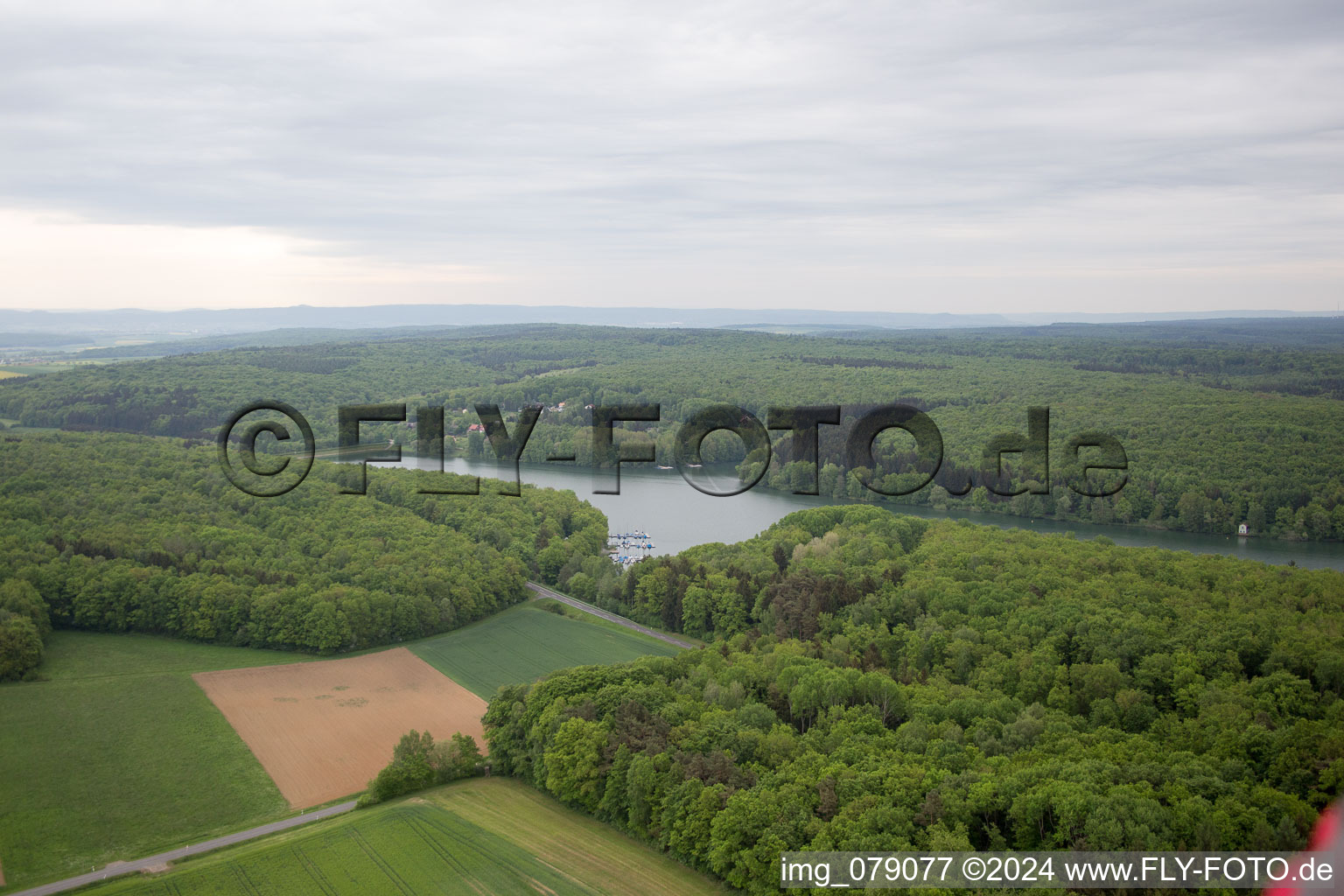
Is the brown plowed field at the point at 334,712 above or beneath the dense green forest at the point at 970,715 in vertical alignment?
beneath

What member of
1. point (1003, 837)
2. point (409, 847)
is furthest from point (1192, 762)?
point (409, 847)

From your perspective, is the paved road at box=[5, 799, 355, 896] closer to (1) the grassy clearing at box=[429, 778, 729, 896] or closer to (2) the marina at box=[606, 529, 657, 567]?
(1) the grassy clearing at box=[429, 778, 729, 896]

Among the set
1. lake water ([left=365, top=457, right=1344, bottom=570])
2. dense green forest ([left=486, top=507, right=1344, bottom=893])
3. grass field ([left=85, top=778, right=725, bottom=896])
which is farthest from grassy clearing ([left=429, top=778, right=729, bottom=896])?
lake water ([left=365, top=457, right=1344, bottom=570])

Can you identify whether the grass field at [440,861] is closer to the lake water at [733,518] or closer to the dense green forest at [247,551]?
the dense green forest at [247,551]

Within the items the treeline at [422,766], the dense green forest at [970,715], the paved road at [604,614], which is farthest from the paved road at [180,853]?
the paved road at [604,614]

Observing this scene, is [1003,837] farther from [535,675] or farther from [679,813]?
[535,675]

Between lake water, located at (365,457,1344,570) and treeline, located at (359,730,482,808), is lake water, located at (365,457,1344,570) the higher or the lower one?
the higher one
